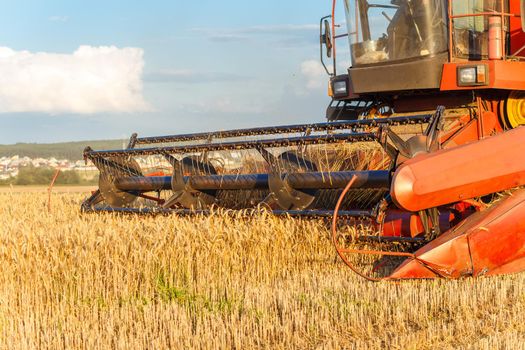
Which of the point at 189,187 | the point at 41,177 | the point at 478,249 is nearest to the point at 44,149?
the point at 41,177

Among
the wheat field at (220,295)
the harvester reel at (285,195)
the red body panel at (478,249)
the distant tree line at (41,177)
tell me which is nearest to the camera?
the wheat field at (220,295)

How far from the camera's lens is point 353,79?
21.0 ft

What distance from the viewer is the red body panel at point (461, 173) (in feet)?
14.0

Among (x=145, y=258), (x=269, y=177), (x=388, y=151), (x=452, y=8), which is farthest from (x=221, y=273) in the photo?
(x=452, y=8)

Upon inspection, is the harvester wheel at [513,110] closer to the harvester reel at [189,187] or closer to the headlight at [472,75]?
the headlight at [472,75]

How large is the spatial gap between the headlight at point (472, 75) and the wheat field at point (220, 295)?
4.89ft

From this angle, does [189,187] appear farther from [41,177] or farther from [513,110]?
[41,177]

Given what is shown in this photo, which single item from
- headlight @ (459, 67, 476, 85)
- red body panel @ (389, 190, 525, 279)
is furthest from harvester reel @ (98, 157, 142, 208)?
red body panel @ (389, 190, 525, 279)

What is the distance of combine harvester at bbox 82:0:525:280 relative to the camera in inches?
173

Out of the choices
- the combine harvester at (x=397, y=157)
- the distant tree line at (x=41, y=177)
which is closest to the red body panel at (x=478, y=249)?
the combine harvester at (x=397, y=157)

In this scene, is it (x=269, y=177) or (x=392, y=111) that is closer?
(x=269, y=177)

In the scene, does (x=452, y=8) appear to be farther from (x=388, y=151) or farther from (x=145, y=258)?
(x=145, y=258)

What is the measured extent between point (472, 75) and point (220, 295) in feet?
8.56

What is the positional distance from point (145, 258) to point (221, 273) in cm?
55
